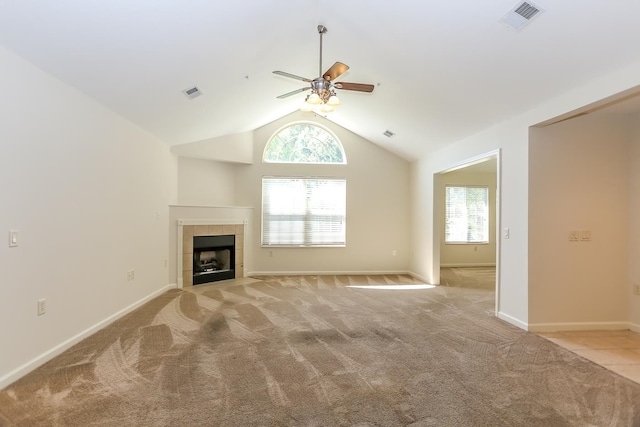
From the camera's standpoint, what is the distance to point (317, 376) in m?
2.46

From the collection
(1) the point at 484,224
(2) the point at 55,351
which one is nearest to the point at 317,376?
(2) the point at 55,351

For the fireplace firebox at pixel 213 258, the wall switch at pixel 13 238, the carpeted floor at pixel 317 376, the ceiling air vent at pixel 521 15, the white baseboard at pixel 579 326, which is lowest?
the carpeted floor at pixel 317 376

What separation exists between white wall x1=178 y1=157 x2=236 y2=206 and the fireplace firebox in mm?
769

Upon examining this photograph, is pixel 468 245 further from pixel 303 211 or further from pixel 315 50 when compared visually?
pixel 315 50

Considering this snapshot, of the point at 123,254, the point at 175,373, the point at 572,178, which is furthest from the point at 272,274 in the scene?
the point at 572,178

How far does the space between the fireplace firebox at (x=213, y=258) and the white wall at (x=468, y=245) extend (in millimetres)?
5064

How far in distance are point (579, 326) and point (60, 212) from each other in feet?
17.7

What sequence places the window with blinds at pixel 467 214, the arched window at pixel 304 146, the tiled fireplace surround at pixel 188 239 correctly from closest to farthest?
1. the tiled fireplace surround at pixel 188 239
2. the arched window at pixel 304 146
3. the window with blinds at pixel 467 214

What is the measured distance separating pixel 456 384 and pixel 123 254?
3.84 meters

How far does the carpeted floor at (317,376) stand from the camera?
77.7 inches

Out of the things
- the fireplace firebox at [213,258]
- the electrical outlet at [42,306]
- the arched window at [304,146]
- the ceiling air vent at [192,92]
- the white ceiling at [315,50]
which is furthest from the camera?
the arched window at [304,146]

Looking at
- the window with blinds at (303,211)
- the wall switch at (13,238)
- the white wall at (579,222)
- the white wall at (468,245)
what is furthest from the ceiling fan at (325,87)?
the white wall at (468,245)

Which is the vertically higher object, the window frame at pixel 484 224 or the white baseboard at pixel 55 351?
the window frame at pixel 484 224

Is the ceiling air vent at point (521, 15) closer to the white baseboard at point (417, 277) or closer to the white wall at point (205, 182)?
the white baseboard at point (417, 277)
